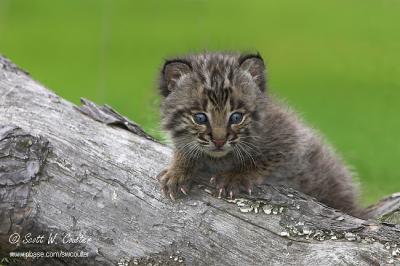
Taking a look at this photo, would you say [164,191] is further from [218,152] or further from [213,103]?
[213,103]

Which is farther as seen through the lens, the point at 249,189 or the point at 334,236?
the point at 249,189

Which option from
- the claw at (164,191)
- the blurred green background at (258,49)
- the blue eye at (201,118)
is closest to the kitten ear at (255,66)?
the blue eye at (201,118)

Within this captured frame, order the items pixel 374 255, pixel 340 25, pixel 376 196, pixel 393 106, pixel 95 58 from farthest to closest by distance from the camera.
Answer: pixel 340 25 < pixel 95 58 < pixel 393 106 < pixel 376 196 < pixel 374 255

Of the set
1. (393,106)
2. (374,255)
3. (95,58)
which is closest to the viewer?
(374,255)

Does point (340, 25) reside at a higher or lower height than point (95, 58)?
higher

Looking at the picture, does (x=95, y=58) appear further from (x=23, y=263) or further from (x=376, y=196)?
(x=23, y=263)

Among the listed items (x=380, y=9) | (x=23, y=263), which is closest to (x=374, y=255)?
(x=23, y=263)
